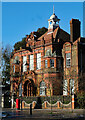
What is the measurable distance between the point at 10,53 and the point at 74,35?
49.9 ft

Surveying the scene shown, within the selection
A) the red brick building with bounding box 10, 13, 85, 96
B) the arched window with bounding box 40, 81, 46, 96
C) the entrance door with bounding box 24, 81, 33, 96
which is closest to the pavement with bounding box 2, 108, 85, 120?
the red brick building with bounding box 10, 13, 85, 96

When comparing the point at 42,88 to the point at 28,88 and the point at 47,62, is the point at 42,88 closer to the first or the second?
the point at 28,88

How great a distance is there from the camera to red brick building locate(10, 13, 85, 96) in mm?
42562

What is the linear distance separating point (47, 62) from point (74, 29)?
Answer: 680cm

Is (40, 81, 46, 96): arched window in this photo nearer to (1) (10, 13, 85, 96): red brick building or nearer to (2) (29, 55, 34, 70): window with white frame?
(1) (10, 13, 85, 96): red brick building

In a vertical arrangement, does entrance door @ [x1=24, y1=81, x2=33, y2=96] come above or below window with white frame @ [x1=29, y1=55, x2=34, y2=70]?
below

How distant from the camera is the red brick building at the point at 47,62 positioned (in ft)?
140

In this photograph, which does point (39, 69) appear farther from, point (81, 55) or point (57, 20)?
point (57, 20)

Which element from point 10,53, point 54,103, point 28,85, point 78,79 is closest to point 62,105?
point 54,103

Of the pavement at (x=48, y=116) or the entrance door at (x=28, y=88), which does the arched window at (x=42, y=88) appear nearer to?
the entrance door at (x=28, y=88)

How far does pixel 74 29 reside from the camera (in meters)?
44.2

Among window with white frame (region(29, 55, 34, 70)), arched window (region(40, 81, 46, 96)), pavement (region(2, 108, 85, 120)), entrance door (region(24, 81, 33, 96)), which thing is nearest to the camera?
pavement (region(2, 108, 85, 120))

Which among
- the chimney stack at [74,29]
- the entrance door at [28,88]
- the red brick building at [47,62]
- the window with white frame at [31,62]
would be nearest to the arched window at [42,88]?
the red brick building at [47,62]

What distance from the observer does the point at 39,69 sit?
152ft
